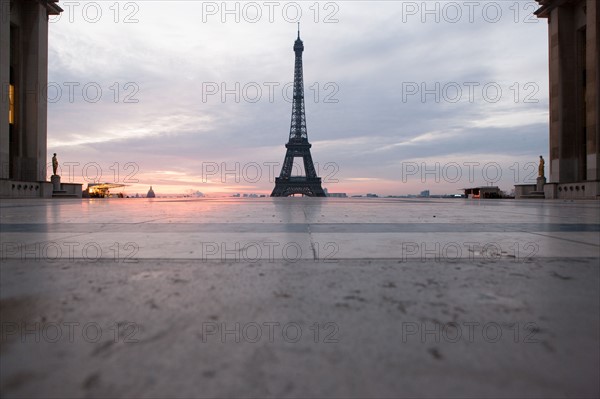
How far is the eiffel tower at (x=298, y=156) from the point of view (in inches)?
1893

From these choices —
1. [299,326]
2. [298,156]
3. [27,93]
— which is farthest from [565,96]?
[27,93]

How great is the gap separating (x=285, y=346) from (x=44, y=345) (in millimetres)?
587

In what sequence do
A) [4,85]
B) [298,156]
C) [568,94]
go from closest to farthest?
[4,85] < [568,94] < [298,156]

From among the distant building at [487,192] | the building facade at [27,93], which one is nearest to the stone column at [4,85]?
the building facade at [27,93]

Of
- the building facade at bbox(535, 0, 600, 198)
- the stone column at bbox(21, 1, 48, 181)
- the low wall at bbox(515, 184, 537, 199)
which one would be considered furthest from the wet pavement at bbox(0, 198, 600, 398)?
the low wall at bbox(515, 184, 537, 199)

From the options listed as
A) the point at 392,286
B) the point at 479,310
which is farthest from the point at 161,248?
the point at 479,310

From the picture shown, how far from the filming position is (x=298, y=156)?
5009cm

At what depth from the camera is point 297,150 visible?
50.2 meters

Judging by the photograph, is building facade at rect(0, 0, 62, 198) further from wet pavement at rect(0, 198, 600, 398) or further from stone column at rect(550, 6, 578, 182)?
stone column at rect(550, 6, 578, 182)

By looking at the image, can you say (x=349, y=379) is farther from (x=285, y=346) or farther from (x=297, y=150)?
(x=297, y=150)

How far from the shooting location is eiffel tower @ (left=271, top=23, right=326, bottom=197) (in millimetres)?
48094

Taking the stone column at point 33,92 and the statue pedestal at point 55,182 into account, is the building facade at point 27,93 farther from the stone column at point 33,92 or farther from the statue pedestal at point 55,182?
the statue pedestal at point 55,182

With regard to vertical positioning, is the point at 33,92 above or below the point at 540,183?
above

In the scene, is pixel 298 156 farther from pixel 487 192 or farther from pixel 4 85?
pixel 4 85
